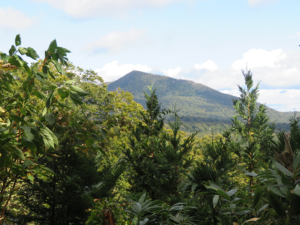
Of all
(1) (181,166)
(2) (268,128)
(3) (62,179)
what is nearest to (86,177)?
(3) (62,179)

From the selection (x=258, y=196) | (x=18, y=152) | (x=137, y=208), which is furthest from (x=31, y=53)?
(x=258, y=196)

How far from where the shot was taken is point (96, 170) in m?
2.20

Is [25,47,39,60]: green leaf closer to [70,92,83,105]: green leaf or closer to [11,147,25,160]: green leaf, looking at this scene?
[70,92,83,105]: green leaf

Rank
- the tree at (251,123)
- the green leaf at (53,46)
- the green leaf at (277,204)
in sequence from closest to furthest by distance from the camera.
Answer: the green leaf at (277,204)
the green leaf at (53,46)
the tree at (251,123)

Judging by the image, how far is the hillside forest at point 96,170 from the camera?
90 centimetres

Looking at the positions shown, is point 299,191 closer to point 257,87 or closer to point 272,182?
point 272,182

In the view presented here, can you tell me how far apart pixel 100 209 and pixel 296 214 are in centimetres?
83

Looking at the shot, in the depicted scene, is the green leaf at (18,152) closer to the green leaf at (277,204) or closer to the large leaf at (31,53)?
the large leaf at (31,53)

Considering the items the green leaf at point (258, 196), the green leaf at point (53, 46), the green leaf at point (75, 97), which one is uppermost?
the green leaf at point (53, 46)

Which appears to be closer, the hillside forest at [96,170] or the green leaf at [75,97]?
the hillside forest at [96,170]

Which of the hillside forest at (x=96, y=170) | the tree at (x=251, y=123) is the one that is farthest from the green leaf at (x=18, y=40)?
the tree at (x=251, y=123)

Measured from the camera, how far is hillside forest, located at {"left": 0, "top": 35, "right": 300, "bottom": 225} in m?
0.90

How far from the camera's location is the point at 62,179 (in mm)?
2119

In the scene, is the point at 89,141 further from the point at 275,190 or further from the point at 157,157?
the point at 157,157
